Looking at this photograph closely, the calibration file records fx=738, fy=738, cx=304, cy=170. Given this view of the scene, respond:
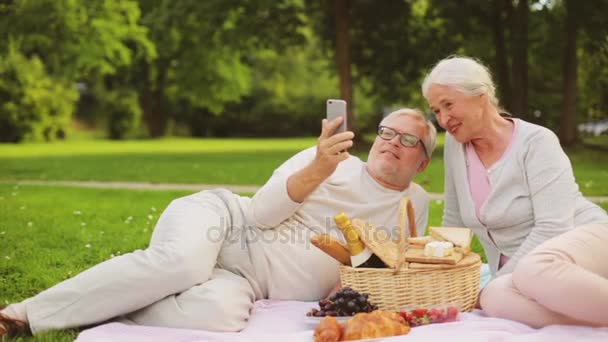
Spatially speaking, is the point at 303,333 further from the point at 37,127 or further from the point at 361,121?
the point at 361,121

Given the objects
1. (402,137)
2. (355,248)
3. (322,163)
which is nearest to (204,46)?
(402,137)

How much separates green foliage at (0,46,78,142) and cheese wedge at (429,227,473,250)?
31.0 m

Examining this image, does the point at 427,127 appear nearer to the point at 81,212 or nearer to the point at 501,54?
the point at 81,212

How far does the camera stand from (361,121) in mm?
45656

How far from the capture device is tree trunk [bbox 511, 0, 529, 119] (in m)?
21.2

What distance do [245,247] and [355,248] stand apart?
73cm

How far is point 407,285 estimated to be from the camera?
13.0 feet

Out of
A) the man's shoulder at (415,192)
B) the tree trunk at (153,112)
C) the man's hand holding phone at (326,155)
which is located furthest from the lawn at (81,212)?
the tree trunk at (153,112)

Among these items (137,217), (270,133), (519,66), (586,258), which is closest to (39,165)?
(137,217)

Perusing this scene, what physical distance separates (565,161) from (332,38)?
20678 millimetres

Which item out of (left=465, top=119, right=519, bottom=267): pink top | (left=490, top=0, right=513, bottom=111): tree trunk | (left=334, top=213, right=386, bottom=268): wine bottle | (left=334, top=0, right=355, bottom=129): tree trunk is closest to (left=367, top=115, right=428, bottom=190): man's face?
(left=465, top=119, right=519, bottom=267): pink top

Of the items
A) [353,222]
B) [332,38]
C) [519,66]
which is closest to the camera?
[353,222]

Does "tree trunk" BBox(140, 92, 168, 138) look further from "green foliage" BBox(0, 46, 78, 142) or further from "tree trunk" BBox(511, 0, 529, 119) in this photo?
"tree trunk" BBox(511, 0, 529, 119)

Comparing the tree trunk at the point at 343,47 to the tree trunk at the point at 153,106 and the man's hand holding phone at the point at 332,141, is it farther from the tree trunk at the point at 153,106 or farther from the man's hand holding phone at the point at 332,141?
the tree trunk at the point at 153,106
